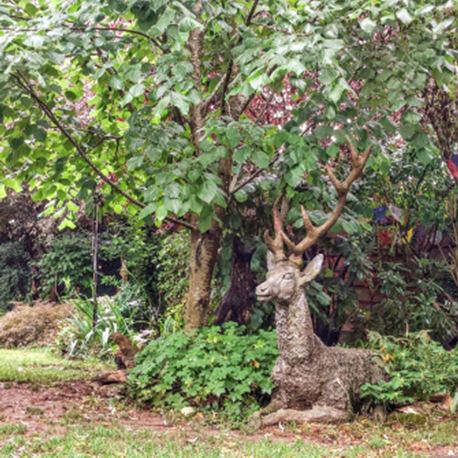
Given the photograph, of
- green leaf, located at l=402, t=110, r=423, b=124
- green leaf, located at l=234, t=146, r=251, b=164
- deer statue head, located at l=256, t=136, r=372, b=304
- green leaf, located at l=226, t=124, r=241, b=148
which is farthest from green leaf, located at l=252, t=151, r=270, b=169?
green leaf, located at l=402, t=110, r=423, b=124

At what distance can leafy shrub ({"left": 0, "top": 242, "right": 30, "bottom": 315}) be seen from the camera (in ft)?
44.2

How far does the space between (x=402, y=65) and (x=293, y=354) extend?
2441mm

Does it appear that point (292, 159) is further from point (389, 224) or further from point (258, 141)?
→ point (389, 224)

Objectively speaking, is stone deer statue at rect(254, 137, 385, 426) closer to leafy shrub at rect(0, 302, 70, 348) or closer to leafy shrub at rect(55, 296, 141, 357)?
leafy shrub at rect(55, 296, 141, 357)

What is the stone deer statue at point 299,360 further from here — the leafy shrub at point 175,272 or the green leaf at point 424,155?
the leafy shrub at point 175,272

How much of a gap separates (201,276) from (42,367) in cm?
313

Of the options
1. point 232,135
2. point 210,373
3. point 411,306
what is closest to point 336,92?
point 232,135

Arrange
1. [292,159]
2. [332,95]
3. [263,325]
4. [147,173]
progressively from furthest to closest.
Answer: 1. [263,325]
2. [147,173]
3. [292,159]
4. [332,95]

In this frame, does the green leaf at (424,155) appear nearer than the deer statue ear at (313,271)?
Yes

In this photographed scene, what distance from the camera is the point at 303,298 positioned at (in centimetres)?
461

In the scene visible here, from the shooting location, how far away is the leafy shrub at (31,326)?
9.97 metres

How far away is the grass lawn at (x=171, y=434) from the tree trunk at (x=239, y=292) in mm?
1501

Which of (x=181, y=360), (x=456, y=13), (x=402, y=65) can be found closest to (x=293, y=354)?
(x=181, y=360)

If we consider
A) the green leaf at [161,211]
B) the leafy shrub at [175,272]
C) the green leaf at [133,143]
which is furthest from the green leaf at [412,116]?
the leafy shrub at [175,272]
